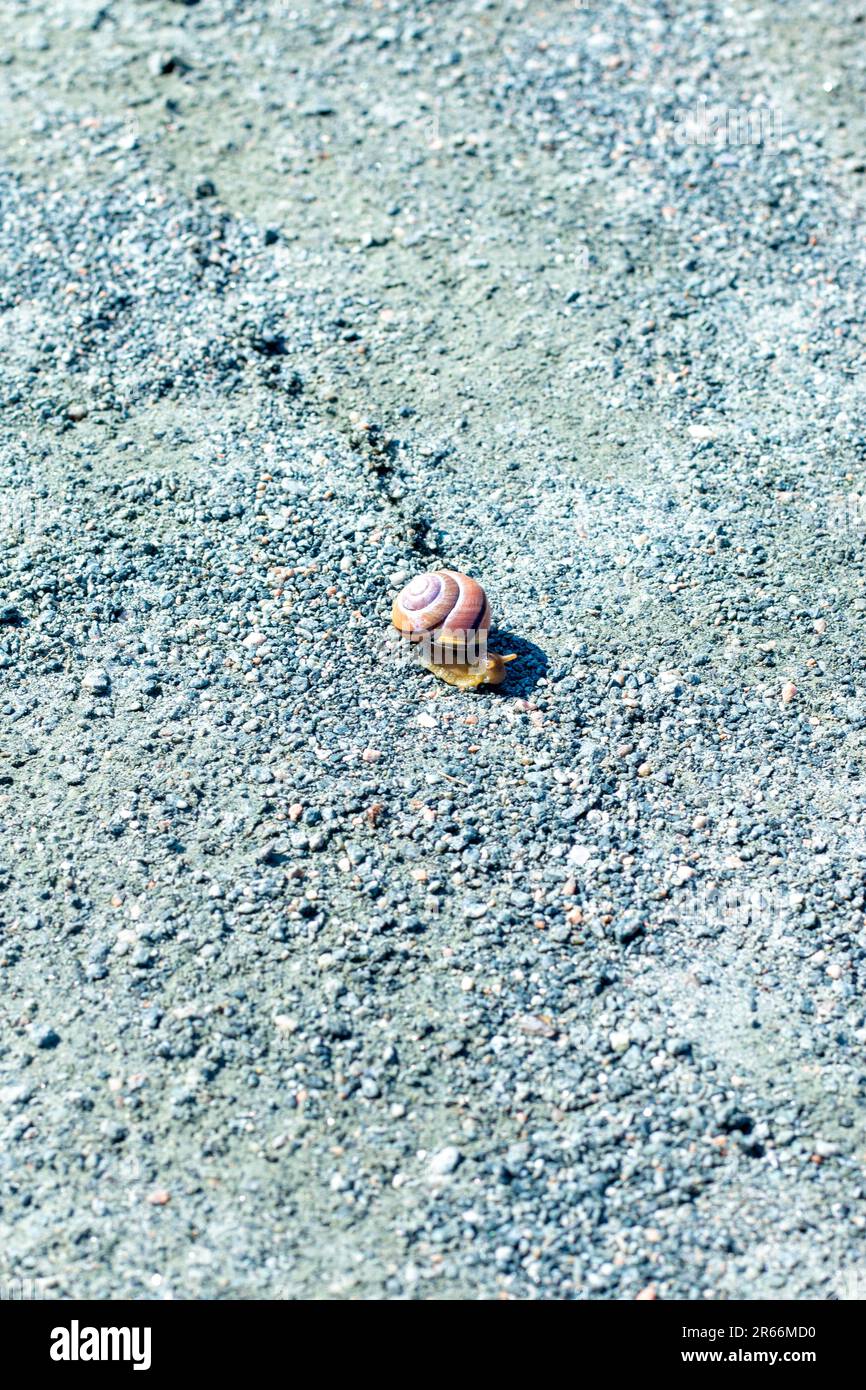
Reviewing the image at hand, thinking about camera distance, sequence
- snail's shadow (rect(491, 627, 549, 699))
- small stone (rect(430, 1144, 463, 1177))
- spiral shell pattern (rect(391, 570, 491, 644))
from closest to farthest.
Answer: small stone (rect(430, 1144, 463, 1177))
spiral shell pattern (rect(391, 570, 491, 644))
snail's shadow (rect(491, 627, 549, 699))

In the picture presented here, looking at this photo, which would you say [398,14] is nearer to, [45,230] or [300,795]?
[45,230]

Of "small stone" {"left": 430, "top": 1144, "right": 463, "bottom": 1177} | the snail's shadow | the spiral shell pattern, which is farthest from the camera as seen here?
the snail's shadow

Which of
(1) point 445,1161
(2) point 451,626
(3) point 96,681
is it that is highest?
(2) point 451,626

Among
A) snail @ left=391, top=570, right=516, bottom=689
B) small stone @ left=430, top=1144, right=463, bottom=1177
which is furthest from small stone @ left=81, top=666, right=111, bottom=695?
small stone @ left=430, top=1144, right=463, bottom=1177

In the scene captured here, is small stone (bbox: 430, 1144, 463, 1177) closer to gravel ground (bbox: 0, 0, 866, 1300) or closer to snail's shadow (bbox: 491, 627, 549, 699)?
gravel ground (bbox: 0, 0, 866, 1300)

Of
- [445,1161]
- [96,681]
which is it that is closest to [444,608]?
[96,681]

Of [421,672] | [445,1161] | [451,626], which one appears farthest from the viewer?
[421,672]

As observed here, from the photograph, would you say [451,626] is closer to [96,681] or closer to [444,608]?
[444,608]
